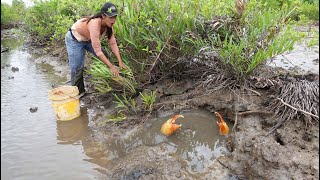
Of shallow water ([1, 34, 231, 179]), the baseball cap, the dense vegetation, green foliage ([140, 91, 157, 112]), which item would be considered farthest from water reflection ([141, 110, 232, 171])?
the baseball cap

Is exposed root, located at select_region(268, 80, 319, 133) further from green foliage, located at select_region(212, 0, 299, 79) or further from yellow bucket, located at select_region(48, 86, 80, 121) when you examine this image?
yellow bucket, located at select_region(48, 86, 80, 121)

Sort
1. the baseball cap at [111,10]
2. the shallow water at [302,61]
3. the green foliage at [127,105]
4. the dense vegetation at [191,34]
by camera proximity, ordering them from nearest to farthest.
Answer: the dense vegetation at [191,34], the baseball cap at [111,10], the green foliage at [127,105], the shallow water at [302,61]

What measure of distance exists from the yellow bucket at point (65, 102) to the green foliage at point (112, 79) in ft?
1.38

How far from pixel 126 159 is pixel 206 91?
1.48 metres

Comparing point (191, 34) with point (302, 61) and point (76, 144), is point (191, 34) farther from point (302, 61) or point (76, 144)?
Answer: point (302, 61)

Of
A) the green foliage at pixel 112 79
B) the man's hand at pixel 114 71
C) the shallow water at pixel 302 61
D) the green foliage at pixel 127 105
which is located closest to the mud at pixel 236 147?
the green foliage at pixel 127 105

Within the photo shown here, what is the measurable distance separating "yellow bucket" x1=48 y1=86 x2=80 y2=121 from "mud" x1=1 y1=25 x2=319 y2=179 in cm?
46

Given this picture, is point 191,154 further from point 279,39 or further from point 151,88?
point 279,39

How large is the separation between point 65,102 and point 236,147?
2.57 meters

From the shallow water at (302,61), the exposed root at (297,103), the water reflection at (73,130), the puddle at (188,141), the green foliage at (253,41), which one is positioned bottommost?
the water reflection at (73,130)

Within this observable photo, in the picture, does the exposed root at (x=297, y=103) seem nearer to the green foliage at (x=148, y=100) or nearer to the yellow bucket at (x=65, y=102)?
the green foliage at (x=148, y=100)

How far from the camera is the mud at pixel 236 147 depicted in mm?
2910

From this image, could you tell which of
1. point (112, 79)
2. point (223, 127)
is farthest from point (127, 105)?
point (223, 127)

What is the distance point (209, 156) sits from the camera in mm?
3381
